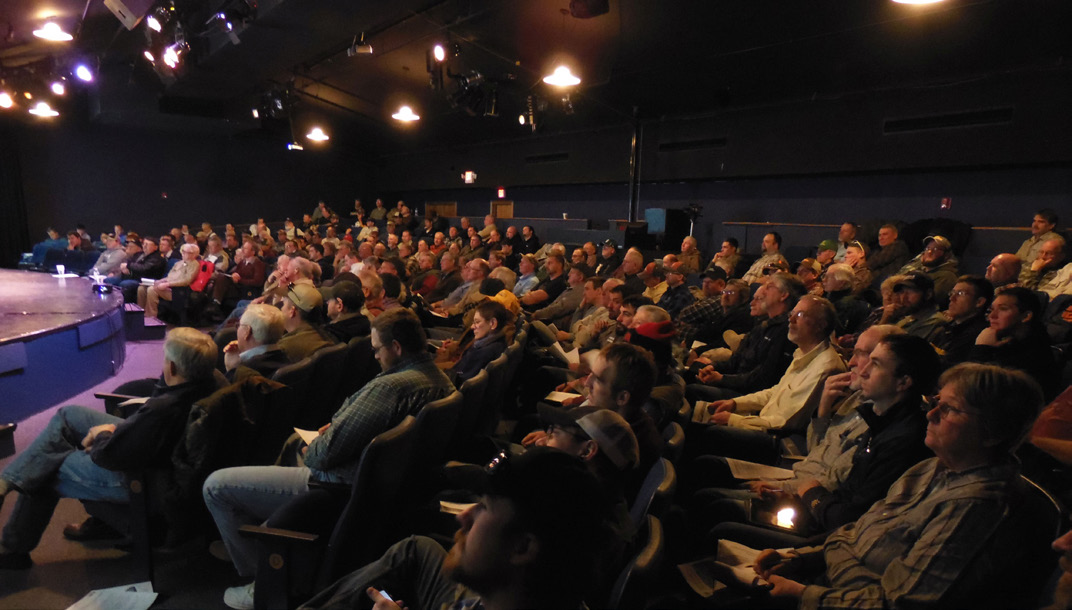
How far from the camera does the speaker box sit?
6.69m

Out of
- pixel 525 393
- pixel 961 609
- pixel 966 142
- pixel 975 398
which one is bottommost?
pixel 525 393

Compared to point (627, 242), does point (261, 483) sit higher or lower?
lower

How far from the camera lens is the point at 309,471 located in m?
2.16

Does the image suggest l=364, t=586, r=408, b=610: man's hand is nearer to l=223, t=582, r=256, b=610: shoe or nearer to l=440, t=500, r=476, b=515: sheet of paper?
l=440, t=500, r=476, b=515: sheet of paper

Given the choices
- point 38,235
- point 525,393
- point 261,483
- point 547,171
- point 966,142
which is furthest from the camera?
point 38,235

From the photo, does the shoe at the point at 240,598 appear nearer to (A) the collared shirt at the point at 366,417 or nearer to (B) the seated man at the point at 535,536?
(A) the collared shirt at the point at 366,417

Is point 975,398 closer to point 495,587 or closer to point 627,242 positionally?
point 495,587

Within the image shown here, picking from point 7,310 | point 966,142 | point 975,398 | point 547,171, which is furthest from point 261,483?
point 547,171

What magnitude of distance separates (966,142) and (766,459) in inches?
256

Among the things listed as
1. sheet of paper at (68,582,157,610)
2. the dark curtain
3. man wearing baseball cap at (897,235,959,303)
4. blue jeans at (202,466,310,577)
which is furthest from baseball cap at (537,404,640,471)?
the dark curtain

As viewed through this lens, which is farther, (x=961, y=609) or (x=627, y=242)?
(x=627, y=242)

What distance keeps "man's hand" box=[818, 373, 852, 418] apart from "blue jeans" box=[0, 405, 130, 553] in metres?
Answer: 2.66

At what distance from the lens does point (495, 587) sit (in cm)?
104

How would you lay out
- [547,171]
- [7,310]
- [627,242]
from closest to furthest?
[7,310]
[627,242]
[547,171]
